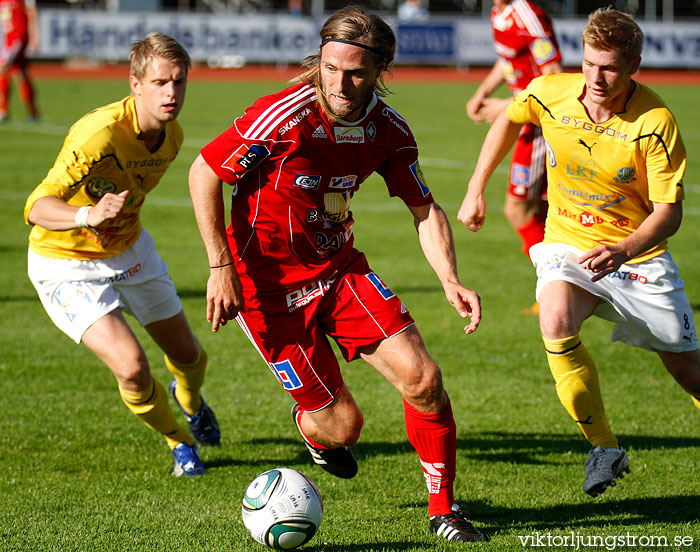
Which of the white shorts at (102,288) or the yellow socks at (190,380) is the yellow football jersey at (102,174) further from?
the yellow socks at (190,380)

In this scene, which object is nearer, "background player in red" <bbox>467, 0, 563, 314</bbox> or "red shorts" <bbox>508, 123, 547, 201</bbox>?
"red shorts" <bbox>508, 123, 547, 201</bbox>

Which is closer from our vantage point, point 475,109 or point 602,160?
point 602,160

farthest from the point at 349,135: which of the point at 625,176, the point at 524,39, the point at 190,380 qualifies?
the point at 524,39

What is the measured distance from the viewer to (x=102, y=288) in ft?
15.7

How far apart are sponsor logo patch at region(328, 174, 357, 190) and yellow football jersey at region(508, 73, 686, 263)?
111 centimetres

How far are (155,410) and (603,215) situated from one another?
2434 mm

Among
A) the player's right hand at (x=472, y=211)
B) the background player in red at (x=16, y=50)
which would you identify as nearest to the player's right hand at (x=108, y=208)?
the player's right hand at (x=472, y=211)

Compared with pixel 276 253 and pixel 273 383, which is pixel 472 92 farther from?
pixel 276 253

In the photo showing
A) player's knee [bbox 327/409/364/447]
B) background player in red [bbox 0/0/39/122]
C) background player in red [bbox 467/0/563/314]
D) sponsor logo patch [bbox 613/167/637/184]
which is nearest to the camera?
player's knee [bbox 327/409/364/447]

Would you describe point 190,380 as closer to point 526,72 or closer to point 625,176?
point 625,176

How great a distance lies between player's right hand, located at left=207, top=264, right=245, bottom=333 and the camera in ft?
12.6

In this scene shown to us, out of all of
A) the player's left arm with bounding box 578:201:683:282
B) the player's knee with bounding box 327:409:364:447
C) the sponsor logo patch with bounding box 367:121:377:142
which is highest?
the sponsor logo patch with bounding box 367:121:377:142

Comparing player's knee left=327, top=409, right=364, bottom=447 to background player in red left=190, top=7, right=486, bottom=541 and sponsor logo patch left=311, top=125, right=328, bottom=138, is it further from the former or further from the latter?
sponsor logo patch left=311, top=125, right=328, bottom=138

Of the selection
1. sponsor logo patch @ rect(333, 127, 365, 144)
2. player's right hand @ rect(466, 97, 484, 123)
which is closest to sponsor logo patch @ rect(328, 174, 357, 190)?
sponsor logo patch @ rect(333, 127, 365, 144)
